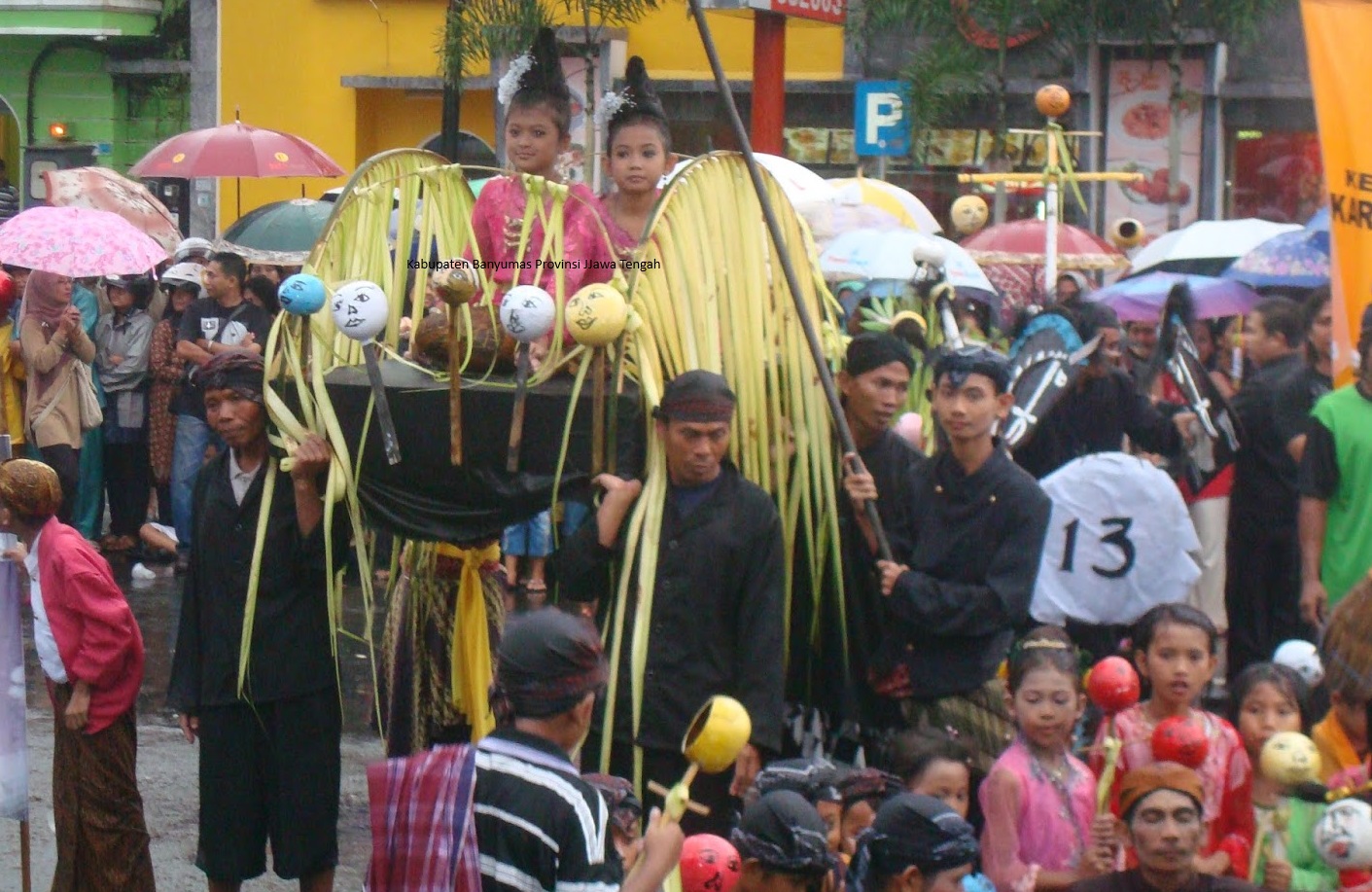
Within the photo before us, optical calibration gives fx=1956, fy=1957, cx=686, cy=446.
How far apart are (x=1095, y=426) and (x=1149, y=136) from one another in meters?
10.6

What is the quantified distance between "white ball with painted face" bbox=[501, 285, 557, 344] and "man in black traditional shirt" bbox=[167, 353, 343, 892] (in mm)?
761

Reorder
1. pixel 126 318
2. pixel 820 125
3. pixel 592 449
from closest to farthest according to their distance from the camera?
pixel 592 449
pixel 126 318
pixel 820 125

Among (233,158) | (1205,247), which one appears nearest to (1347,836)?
(1205,247)

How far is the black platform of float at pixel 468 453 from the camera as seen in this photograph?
505 centimetres

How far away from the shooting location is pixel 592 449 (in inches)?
197

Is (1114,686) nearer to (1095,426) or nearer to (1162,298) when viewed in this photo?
(1095,426)

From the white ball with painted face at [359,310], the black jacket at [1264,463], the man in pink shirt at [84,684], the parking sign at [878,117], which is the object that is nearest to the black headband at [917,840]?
the white ball with painted face at [359,310]

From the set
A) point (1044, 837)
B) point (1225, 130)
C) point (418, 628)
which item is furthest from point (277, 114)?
point (1044, 837)

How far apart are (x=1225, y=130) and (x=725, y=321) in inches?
522

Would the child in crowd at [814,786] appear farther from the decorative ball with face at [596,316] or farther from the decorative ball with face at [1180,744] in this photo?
→ the decorative ball with face at [596,316]

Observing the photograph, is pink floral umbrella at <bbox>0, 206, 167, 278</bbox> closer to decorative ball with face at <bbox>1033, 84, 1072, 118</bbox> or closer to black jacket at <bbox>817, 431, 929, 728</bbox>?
decorative ball with face at <bbox>1033, 84, 1072, 118</bbox>

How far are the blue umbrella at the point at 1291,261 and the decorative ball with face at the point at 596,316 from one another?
5536mm

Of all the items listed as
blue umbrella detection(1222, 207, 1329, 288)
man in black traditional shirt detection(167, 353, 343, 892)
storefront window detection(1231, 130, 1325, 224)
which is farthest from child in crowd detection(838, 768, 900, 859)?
storefront window detection(1231, 130, 1325, 224)

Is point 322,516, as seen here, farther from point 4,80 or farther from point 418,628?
point 4,80
